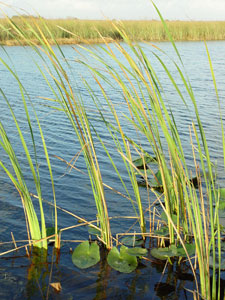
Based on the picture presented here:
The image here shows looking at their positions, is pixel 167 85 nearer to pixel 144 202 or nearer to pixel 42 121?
pixel 42 121

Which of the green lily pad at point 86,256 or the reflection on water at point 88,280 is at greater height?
the green lily pad at point 86,256

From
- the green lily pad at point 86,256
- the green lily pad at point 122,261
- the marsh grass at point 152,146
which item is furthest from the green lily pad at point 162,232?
the green lily pad at point 86,256

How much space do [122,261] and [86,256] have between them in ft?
0.75

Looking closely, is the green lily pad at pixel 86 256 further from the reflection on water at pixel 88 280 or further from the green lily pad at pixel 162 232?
the green lily pad at pixel 162 232

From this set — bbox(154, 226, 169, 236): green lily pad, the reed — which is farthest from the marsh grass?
bbox(154, 226, 169, 236): green lily pad

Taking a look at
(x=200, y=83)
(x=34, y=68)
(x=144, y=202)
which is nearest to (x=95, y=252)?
(x=144, y=202)

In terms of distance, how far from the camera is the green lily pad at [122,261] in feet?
7.32

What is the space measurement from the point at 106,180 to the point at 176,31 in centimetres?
2085

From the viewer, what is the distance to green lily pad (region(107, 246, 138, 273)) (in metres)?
2.23

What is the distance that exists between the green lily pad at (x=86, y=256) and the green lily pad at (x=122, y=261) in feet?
0.30

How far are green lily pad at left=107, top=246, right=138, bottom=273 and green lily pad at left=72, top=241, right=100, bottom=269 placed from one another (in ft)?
0.30

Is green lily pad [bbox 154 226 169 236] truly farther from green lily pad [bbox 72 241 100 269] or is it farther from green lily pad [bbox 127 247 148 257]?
green lily pad [bbox 72 241 100 269]

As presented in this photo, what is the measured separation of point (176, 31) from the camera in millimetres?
22844

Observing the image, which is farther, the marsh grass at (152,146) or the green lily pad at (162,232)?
the green lily pad at (162,232)
